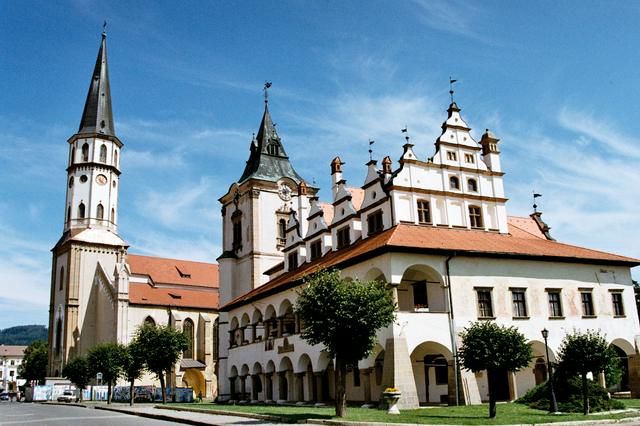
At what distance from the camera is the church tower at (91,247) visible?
230 ft

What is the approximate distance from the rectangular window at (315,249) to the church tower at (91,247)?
32.5 metres

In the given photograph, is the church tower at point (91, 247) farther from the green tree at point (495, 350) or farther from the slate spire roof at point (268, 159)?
the green tree at point (495, 350)

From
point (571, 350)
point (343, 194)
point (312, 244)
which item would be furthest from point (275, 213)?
point (571, 350)

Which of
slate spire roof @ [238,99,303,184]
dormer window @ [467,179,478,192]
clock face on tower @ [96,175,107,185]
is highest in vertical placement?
clock face on tower @ [96,175,107,185]

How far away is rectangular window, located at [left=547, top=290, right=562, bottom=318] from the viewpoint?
113 ft

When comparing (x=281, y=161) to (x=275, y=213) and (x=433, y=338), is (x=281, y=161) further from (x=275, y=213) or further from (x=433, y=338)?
(x=433, y=338)

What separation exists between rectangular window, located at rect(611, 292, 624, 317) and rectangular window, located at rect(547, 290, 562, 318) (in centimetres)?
410

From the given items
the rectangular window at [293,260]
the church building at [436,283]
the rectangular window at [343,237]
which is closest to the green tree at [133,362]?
the church building at [436,283]

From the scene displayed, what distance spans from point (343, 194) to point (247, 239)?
1983cm

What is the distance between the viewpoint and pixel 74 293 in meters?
71.4

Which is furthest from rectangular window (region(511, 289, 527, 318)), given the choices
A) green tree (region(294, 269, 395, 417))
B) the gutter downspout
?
green tree (region(294, 269, 395, 417))

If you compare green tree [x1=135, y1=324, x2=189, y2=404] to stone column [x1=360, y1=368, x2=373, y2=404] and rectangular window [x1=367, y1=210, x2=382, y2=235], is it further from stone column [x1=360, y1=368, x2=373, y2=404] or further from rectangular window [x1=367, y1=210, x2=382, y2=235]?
stone column [x1=360, y1=368, x2=373, y2=404]

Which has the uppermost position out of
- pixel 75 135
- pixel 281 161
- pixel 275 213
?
pixel 75 135

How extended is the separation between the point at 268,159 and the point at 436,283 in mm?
32065
